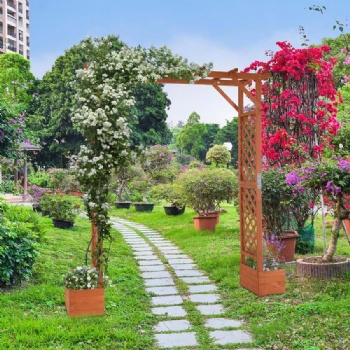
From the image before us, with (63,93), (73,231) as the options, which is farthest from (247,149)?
(63,93)

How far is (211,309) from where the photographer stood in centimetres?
518

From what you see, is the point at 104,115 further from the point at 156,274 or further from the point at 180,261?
the point at 180,261

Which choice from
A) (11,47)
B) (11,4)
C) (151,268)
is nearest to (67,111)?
(151,268)

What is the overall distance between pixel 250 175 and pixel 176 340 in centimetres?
237

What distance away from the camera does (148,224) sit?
1305 cm

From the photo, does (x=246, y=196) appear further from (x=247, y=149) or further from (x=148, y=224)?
(x=148, y=224)

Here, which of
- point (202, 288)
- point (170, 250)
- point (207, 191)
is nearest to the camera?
point (202, 288)

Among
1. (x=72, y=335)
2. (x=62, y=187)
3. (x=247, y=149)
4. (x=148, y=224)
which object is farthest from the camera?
(x=62, y=187)

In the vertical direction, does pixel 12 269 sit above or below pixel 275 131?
below

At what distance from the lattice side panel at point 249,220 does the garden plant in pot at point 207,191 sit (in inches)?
169

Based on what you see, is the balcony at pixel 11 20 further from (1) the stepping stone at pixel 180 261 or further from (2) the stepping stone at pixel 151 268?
(2) the stepping stone at pixel 151 268

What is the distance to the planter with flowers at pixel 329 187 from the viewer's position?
567cm

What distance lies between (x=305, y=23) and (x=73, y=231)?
625 centimetres

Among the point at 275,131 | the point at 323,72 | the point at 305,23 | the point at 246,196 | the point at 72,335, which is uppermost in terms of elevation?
the point at 305,23
